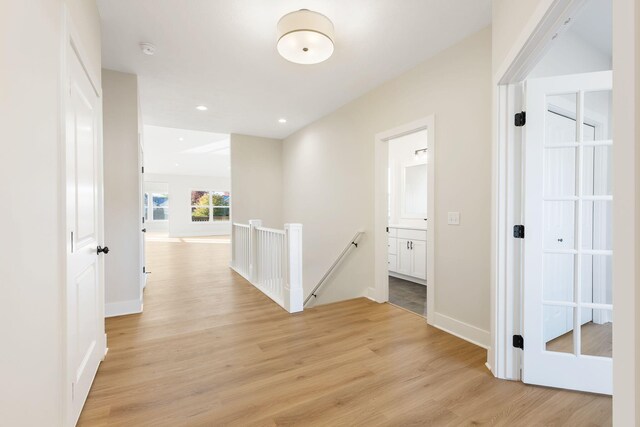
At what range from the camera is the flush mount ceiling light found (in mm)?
2148

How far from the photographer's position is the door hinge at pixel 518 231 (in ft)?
6.17

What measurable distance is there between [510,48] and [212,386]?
9.37 feet

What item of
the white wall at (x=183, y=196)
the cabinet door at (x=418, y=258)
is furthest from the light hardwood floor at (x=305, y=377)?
the white wall at (x=183, y=196)

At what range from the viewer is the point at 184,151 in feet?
26.9

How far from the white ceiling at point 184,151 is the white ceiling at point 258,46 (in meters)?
2.29

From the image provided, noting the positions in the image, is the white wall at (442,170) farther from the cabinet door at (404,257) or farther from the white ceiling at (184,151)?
the white ceiling at (184,151)

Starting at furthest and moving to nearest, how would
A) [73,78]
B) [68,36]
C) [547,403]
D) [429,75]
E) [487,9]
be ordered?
[429,75]
[487,9]
[547,403]
[73,78]
[68,36]

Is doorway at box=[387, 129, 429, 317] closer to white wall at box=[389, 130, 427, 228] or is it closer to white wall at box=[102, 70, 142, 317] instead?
white wall at box=[389, 130, 427, 228]

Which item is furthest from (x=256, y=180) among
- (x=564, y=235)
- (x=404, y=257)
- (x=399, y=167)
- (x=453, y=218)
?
(x=564, y=235)

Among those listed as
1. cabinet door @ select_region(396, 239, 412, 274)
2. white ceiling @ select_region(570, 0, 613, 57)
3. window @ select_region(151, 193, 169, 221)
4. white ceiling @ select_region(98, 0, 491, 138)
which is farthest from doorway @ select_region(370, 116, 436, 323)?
window @ select_region(151, 193, 169, 221)

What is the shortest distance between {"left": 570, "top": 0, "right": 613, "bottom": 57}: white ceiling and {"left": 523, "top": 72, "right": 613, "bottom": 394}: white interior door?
2.50ft

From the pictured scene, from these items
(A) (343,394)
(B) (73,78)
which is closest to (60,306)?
(B) (73,78)

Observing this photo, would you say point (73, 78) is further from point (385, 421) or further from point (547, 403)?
point (547, 403)

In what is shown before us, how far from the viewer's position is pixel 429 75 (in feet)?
9.66
